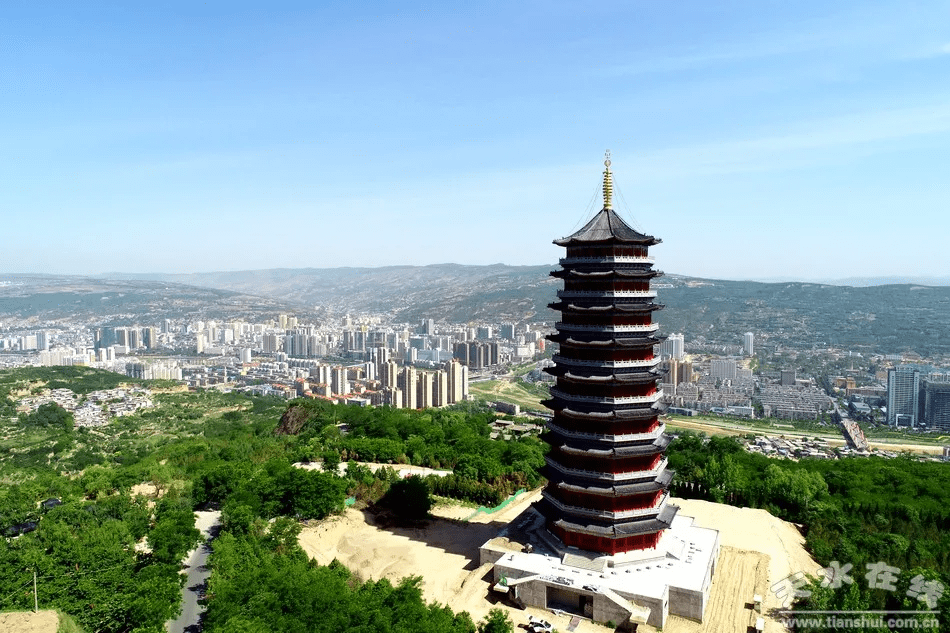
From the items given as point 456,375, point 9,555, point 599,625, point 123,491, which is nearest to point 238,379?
point 456,375

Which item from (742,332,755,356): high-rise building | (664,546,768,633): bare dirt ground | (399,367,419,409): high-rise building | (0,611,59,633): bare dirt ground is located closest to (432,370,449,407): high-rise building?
(399,367,419,409): high-rise building

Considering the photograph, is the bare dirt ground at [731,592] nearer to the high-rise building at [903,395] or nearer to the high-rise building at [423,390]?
the high-rise building at [423,390]

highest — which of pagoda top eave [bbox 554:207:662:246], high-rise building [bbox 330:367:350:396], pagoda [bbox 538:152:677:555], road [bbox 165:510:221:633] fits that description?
pagoda top eave [bbox 554:207:662:246]

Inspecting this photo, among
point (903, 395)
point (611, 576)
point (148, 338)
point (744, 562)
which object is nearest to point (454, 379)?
point (903, 395)

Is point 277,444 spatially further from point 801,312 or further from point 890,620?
point 801,312

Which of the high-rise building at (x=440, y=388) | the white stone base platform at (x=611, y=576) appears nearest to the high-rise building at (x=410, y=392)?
the high-rise building at (x=440, y=388)

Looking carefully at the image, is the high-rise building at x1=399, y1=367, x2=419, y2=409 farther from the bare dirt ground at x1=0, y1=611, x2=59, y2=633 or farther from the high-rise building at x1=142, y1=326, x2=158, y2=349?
the high-rise building at x1=142, y1=326, x2=158, y2=349
